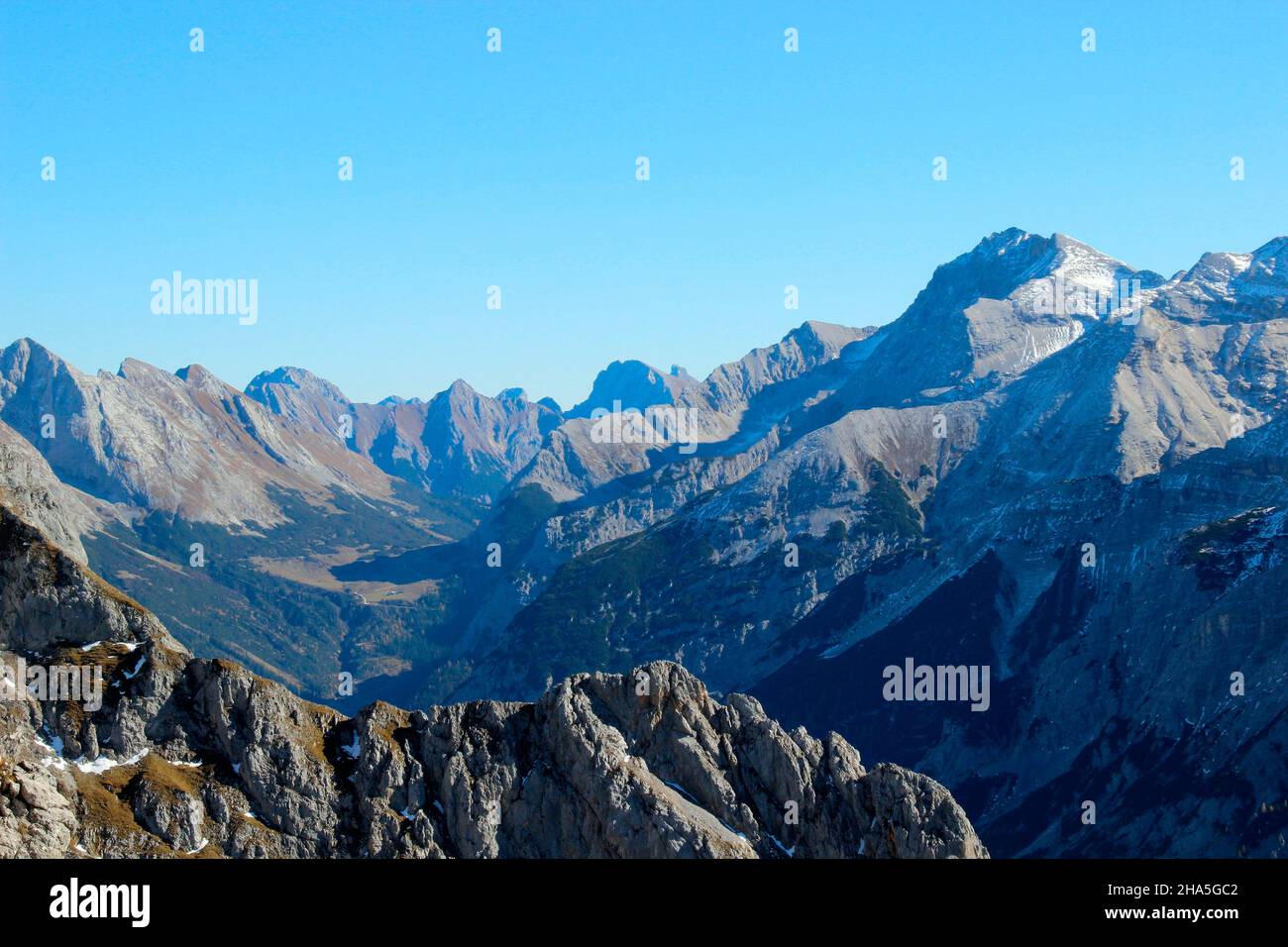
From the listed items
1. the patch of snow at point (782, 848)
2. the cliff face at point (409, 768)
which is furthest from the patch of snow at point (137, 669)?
the patch of snow at point (782, 848)

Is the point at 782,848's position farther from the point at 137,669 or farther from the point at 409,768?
the point at 137,669

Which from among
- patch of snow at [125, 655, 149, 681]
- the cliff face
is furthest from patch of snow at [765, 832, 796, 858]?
patch of snow at [125, 655, 149, 681]

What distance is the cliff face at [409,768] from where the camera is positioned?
472 feet

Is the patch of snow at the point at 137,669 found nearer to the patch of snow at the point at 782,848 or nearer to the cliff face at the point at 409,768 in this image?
the cliff face at the point at 409,768

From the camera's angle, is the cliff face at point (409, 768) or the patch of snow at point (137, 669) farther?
the patch of snow at point (137, 669)

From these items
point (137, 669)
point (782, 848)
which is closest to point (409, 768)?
point (137, 669)

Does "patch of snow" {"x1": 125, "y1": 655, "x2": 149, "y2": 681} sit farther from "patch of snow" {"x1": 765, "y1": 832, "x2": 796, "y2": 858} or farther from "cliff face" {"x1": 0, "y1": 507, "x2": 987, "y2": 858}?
"patch of snow" {"x1": 765, "y1": 832, "x2": 796, "y2": 858}

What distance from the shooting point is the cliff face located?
14400cm

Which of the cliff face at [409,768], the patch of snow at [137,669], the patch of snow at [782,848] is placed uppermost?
the patch of snow at [137,669]

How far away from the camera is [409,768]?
6152 inches

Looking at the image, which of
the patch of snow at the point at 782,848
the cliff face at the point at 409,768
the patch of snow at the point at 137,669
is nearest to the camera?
the cliff face at the point at 409,768
